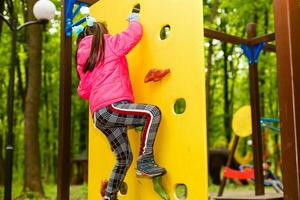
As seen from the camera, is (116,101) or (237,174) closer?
(116,101)

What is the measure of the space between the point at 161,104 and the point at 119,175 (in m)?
0.73

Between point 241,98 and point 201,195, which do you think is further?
point 241,98

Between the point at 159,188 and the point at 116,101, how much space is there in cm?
83

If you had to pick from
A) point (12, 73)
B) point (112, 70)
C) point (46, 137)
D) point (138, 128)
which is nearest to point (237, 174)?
point (12, 73)

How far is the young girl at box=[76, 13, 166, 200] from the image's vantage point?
11.9 ft

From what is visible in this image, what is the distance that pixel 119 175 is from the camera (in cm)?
371

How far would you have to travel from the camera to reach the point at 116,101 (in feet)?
12.1

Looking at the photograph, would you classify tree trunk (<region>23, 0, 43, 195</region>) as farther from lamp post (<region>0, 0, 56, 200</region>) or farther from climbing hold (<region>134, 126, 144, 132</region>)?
climbing hold (<region>134, 126, 144, 132</region>)

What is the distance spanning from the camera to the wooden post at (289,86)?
10.8 feet

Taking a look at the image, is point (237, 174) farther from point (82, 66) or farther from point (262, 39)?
point (82, 66)

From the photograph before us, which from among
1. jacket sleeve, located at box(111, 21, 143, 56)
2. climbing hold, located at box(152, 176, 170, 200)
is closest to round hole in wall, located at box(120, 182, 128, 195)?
climbing hold, located at box(152, 176, 170, 200)

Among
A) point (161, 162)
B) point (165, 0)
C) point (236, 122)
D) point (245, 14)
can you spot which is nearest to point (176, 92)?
point (161, 162)

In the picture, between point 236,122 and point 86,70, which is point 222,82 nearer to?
point 236,122

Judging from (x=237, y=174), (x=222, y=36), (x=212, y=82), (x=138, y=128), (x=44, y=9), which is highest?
(x=212, y=82)
